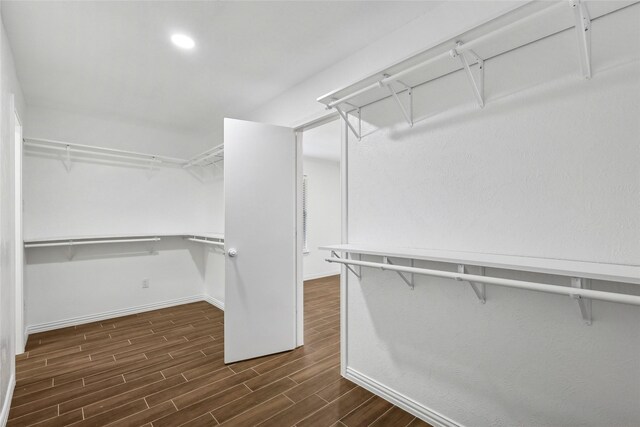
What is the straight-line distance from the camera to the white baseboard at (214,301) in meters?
3.98

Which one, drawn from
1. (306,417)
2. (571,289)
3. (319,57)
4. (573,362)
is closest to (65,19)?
(319,57)

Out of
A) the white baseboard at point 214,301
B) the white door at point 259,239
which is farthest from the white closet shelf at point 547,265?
the white baseboard at point 214,301

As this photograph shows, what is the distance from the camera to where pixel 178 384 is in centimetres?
221

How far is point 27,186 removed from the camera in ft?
10.6

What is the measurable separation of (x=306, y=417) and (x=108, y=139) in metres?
3.81

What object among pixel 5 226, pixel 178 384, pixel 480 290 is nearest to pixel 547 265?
pixel 480 290

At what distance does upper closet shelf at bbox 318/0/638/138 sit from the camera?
1.09m

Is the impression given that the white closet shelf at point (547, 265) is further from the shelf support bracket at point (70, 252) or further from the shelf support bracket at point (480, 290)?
the shelf support bracket at point (70, 252)

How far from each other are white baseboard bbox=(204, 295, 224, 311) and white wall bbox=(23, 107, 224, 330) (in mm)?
144

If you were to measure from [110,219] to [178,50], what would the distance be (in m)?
2.47

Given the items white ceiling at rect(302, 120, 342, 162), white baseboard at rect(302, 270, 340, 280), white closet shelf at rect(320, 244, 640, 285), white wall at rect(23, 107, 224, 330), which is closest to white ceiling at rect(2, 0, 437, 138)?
white wall at rect(23, 107, 224, 330)

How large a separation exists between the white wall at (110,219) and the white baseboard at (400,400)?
237 cm

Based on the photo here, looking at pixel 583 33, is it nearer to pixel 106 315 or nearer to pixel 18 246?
pixel 18 246

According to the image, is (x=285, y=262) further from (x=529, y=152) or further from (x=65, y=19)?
(x=65, y=19)
